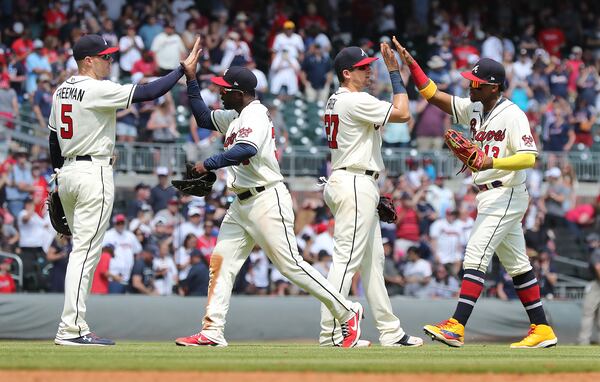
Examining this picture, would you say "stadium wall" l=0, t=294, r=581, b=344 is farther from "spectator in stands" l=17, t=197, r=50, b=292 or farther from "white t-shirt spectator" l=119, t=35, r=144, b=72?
"white t-shirt spectator" l=119, t=35, r=144, b=72

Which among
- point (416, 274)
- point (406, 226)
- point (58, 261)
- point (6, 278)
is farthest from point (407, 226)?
point (6, 278)

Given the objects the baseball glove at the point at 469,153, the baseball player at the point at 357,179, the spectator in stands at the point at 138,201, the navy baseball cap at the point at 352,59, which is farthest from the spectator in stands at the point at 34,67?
the baseball glove at the point at 469,153

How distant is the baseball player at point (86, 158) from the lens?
27.4ft

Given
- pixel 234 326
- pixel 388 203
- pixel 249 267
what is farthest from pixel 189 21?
pixel 388 203

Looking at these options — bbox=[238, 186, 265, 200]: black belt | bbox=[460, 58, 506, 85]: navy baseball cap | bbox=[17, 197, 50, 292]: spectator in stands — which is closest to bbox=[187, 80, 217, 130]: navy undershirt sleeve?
bbox=[238, 186, 265, 200]: black belt

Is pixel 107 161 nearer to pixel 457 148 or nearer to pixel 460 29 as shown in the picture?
pixel 457 148

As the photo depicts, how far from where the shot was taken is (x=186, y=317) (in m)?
12.5

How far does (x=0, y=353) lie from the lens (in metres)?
7.91

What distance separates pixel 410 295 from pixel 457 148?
688 centimetres

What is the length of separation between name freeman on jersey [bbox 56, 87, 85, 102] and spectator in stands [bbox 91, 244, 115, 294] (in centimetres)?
559

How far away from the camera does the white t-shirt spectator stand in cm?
1805

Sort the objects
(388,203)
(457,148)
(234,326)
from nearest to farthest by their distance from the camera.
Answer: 1. (457,148)
2. (388,203)
3. (234,326)

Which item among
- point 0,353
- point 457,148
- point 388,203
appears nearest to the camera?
point 0,353

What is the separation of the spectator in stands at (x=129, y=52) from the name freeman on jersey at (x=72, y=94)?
9.58 metres
